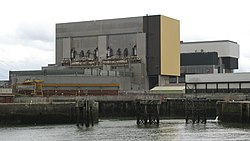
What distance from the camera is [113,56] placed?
131 metres

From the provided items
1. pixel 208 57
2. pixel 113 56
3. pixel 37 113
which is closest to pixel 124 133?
pixel 37 113

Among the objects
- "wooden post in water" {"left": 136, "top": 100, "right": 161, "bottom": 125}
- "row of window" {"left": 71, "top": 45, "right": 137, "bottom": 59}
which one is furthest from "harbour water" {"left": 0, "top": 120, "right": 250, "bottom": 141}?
"row of window" {"left": 71, "top": 45, "right": 137, "bottom": 59}

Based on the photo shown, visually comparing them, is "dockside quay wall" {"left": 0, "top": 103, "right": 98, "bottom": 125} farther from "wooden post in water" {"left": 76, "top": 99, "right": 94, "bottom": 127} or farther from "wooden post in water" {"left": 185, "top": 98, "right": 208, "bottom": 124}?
"wooden post in water" {"left": 185, "top": 98, "right": 208, "bottom": 124}

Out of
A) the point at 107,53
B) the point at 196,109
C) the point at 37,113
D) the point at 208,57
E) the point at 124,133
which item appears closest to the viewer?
the point at 124,133

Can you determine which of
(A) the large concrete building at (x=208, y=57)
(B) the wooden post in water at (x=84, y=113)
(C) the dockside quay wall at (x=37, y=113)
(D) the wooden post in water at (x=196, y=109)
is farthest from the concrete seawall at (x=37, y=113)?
(A) the large concrete building at (x=208, y=57)

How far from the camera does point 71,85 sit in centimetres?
11075

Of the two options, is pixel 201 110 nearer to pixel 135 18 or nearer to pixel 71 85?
pixel 71 85

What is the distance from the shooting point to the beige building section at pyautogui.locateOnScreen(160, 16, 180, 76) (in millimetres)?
125625

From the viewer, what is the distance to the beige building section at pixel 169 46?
126 m

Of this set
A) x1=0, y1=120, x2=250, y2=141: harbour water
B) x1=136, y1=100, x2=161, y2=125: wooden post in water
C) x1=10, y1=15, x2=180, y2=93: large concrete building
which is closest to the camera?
x1=0, y1=120, x2=250, y2=141: harbour water

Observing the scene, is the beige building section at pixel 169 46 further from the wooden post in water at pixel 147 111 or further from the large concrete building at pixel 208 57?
the wooden post in water at pixel 147 111

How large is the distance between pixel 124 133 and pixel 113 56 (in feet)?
224

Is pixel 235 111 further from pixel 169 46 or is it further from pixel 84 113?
pixel 169 46

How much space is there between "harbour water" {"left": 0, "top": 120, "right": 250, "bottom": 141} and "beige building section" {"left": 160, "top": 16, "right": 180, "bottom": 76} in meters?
51.9
